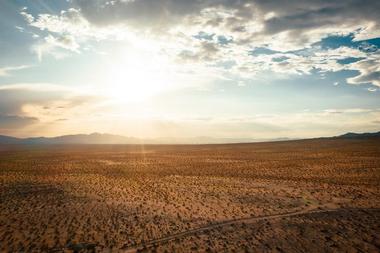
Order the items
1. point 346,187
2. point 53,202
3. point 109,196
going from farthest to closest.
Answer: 1. point 346,187
2. point 109,196
3. point 53,202

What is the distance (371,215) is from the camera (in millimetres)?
16188

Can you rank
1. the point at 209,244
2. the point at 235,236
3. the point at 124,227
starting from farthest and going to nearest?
the point at 124,227, the point at 235,236, the point at 209,244

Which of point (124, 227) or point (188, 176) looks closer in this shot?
point (124, 227)

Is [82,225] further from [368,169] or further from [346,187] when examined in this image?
[368,169]

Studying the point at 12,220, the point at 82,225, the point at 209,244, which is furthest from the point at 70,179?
the point at 209,244

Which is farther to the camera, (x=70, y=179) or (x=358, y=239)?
(x=70, y=179)

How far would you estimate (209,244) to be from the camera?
12.8 m

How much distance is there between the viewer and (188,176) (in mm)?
33250

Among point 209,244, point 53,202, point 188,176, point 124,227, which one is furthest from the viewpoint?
point 188,176

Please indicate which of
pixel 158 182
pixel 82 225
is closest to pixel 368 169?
pixel 158 182

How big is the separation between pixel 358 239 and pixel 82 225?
1377cm

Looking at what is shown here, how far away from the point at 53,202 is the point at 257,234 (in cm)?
1463

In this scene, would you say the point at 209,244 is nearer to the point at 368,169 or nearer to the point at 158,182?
the point at 158,182

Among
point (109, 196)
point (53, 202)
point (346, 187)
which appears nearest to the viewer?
point (53, 202)
